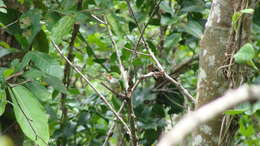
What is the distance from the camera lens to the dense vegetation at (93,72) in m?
1.08

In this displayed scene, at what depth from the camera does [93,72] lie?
1.73 meters

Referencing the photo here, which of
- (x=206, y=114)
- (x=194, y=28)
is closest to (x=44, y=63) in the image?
(x=194, y=28)

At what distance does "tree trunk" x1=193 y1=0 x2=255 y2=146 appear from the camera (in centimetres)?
115

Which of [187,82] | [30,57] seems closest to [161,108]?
[187,82]

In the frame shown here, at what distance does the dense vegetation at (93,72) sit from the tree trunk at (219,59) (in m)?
0.07

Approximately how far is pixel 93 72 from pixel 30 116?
0.69 meters

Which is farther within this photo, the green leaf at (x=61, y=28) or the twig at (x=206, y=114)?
the green leaf at (x=61, y=28)

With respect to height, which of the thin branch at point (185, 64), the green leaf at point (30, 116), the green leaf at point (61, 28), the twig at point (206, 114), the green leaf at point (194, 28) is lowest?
the thin branch at point (185, 64)

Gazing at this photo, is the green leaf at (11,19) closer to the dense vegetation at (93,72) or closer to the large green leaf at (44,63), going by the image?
the dense vegetation at (93,72)

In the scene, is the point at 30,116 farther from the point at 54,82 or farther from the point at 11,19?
the point at 11,19

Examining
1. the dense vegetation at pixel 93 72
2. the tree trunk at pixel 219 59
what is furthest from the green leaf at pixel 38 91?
the tree trunk at pixel 219 59

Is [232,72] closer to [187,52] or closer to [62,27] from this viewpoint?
[62,27]

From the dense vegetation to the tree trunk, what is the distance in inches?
2.8

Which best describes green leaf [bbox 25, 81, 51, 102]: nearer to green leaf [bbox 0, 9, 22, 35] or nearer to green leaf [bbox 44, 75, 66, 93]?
green leaf [bbox 44, 75, 66, 93]
